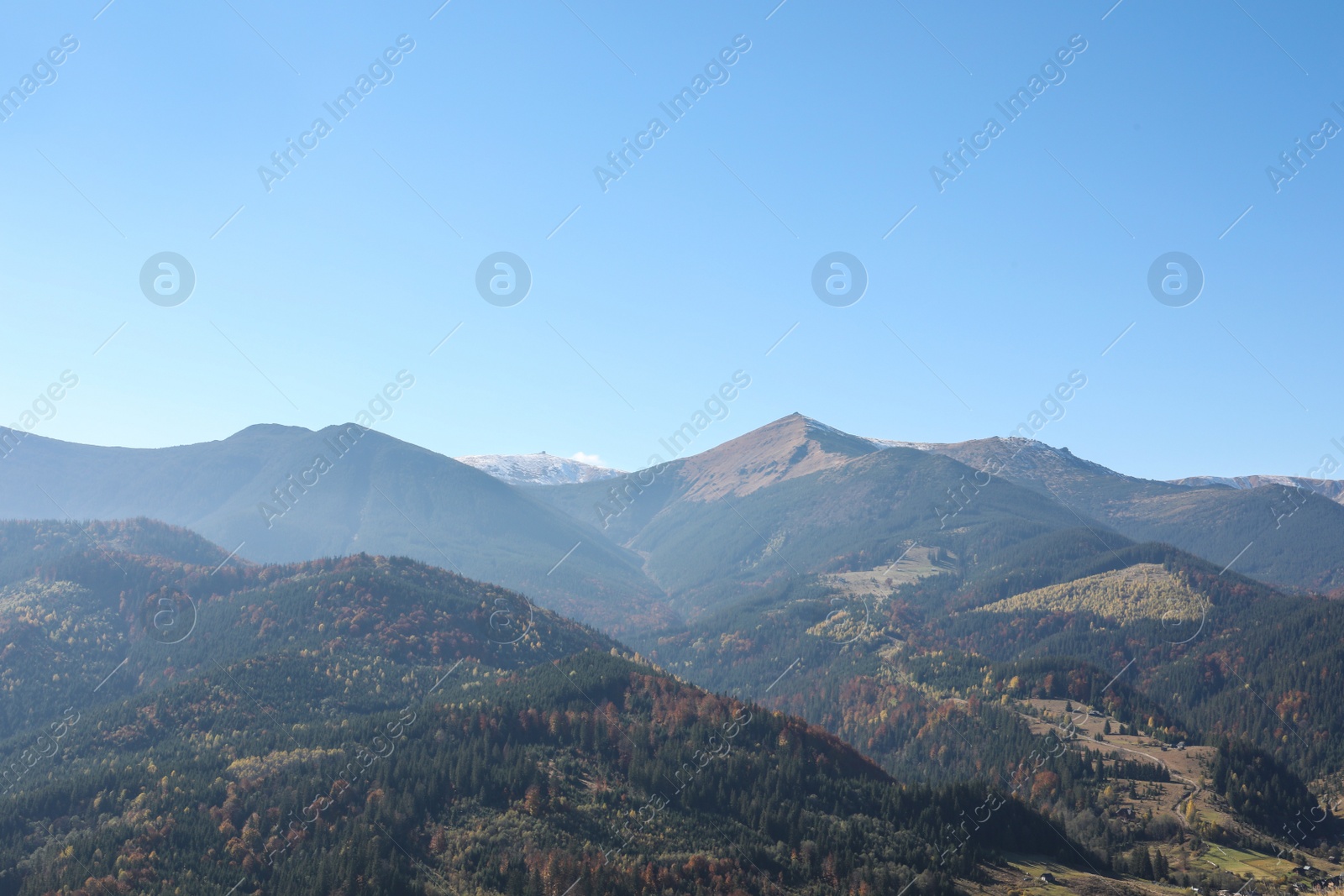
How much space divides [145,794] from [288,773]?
30329 millimetres

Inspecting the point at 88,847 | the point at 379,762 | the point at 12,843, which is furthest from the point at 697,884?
the point at 12,843

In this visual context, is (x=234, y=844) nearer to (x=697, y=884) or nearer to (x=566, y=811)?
(x=566, y=811)

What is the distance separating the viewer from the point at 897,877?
16988 cm

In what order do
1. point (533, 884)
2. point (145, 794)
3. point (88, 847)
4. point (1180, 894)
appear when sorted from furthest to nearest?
point (145, 794) → point (1180, 894) → point (88, 847) → point (533, 884)

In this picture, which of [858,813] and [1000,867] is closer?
[1000,867]

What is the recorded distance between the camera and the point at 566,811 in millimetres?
183875

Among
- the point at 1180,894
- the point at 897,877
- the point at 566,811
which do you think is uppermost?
the point at 566,811

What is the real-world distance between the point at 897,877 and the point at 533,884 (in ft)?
225

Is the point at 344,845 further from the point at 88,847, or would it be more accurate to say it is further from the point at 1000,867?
the point at 1000,867

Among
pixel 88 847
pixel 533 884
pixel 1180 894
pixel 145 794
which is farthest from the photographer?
pixel 145 794

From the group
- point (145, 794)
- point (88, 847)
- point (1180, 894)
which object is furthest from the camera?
point (145, 794)

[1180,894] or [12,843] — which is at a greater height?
[12,843]

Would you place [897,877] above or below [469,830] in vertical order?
below

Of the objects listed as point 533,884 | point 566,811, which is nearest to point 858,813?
point 566,811
